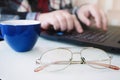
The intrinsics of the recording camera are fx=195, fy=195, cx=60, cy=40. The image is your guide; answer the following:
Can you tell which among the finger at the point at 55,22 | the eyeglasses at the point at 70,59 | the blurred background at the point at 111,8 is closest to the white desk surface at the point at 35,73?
the eyeglasses at the point at 70,59

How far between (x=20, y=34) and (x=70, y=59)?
0.47 ft

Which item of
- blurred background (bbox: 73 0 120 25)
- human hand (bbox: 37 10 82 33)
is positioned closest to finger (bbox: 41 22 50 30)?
human hand (bbox: 37 10 82 33)

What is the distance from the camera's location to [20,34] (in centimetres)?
49

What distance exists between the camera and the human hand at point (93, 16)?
0.76 meters

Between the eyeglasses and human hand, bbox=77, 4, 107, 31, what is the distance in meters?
0.26

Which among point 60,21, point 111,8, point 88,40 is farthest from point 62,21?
point 111,8

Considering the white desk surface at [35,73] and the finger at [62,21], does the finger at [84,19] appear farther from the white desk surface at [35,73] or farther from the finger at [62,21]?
the white desk surface at [35,73]

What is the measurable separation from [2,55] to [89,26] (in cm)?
43

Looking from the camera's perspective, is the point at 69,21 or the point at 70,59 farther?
the point at 69,21

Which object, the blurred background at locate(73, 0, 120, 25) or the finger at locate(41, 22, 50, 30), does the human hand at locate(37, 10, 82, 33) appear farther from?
the blurred background at locate(73, 0, 120, 25)

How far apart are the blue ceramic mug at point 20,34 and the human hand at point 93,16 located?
0.30 meters

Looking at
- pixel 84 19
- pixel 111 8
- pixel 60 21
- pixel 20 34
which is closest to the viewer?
pixel 20 34

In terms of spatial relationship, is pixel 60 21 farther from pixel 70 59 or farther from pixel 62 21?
pixel 70 59

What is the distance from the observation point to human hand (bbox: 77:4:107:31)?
76cm
